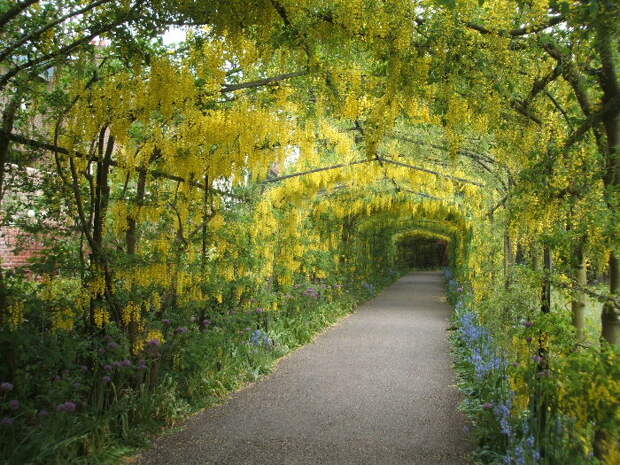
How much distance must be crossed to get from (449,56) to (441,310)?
8.45 meters

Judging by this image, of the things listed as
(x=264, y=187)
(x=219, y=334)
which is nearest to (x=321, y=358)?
(x=219, y=334)

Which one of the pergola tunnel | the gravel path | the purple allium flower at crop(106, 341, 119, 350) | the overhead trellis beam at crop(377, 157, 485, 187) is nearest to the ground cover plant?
the purple allium flower at crop(106, 341, 119, 350)

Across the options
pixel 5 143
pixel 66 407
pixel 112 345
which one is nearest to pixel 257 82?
pixel 5 143

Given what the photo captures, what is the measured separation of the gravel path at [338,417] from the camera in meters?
3.25

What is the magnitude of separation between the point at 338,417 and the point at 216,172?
84.9 inches

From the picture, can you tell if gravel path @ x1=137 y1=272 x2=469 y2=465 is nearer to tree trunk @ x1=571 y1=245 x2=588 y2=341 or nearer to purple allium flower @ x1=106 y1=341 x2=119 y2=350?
purple allium flower @ x1=106 y1=341 x2=119 y2=350

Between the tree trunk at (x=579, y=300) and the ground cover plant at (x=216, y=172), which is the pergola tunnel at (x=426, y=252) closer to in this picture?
the ground cover plant at (x=216, y=172)

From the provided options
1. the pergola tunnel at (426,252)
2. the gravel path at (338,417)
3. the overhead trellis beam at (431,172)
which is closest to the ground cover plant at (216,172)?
the gravel path at (338,417)

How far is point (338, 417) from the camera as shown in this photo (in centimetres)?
397

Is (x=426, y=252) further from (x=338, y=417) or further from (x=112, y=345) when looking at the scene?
(x=112, y=345)

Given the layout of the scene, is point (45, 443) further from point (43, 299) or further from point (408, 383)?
point (408, 383)

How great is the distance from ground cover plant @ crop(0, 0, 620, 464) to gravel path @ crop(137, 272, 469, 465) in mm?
304

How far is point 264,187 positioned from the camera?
21.2 ft

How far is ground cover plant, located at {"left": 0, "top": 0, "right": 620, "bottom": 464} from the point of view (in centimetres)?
260
